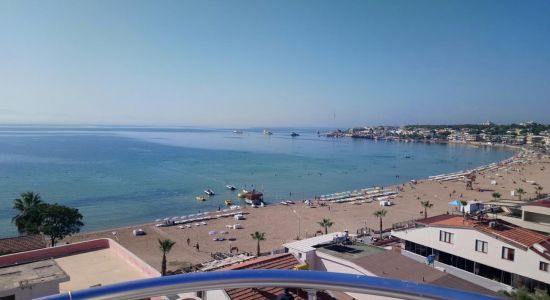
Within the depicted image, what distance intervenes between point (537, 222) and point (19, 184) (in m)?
60.8

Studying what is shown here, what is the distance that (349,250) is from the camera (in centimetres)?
1452

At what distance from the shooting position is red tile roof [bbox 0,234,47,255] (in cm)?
1488

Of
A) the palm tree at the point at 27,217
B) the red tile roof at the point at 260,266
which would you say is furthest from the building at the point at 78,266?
the palm tree at the point at 27,217

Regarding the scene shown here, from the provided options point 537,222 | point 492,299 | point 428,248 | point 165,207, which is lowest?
point 165,207

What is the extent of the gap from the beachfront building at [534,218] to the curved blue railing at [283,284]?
731 inches

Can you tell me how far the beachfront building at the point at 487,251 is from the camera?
1390cm

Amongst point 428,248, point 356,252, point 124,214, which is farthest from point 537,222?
point 124,214

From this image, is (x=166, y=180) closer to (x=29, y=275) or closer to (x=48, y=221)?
(x=48, y=221)

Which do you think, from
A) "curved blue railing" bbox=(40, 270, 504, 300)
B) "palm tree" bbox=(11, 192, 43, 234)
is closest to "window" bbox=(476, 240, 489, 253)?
"curved blue railing" bbox=(40, 270, 504, 300)

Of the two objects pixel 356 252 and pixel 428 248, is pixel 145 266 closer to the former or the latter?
pixel 356 252

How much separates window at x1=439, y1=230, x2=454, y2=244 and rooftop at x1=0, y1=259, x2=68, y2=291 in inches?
567

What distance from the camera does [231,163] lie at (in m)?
85.3

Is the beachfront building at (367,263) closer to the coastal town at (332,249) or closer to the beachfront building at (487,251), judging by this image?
the coastal town at (332,249)

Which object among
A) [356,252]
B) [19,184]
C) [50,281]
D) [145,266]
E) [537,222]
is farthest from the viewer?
[19,184]
